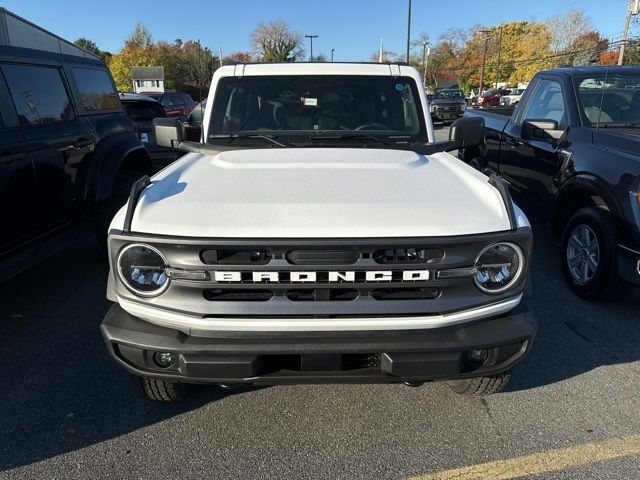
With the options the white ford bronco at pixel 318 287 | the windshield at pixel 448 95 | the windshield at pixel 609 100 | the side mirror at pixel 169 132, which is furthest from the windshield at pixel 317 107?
the windshield at pixel 448 95

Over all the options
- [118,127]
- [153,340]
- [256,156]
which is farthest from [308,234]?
[118,127]

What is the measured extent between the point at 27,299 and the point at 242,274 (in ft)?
10.8

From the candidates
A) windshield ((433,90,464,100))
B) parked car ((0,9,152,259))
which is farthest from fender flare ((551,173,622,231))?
windshield ((433,90,464,100))

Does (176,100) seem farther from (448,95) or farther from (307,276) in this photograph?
(307,276)

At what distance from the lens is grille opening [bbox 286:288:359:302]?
7.31 feet

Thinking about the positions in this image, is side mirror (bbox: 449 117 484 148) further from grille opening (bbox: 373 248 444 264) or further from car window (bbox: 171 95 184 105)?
car window (bbox: 171 95 184 105)

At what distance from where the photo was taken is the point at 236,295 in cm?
229

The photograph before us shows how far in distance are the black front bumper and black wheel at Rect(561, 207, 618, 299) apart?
82.6 inches

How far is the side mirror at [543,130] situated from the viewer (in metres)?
4.70

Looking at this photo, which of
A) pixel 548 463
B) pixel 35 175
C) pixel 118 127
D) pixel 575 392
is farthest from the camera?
pixel 118 127

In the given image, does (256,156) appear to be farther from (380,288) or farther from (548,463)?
(548,463)

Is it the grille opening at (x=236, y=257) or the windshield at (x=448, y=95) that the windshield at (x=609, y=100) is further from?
the windshield at (x=448, y=95)

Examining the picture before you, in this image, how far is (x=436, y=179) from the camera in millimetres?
2791

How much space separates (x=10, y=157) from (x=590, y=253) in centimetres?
459
